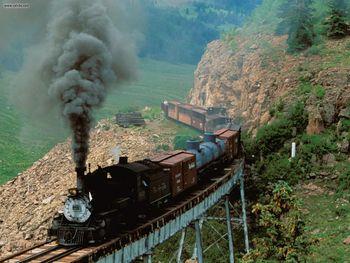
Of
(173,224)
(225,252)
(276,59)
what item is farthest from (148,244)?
(276,59)

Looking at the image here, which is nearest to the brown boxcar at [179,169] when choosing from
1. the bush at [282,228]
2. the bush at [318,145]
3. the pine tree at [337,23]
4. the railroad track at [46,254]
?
the railroad track at [46,254]

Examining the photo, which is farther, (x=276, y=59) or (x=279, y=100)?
(x=276, y=59)

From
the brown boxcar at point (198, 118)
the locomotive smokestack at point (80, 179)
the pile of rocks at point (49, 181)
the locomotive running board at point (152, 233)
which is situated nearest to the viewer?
the locomotive running board at point (152, 233)

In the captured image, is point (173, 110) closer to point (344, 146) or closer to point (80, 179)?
point (344, 146)

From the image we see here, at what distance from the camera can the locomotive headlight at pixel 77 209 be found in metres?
19.4

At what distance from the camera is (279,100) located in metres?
46.0

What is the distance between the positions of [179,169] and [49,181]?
2728cm

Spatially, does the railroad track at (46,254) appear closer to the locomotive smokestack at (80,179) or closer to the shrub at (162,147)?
the locomotive smokestack at (80,179)

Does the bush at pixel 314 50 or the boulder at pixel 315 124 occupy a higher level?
the bush at pixel 314 50

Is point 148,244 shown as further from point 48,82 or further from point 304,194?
point 304,194

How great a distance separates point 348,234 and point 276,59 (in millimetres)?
28105

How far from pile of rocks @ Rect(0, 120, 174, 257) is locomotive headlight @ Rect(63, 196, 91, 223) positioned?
64.6ft

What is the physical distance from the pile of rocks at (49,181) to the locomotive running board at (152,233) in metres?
14.8

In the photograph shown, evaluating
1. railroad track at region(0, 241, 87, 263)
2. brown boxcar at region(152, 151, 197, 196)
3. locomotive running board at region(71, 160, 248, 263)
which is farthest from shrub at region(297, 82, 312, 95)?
railroad track at region(0, 241, 87, 263)
